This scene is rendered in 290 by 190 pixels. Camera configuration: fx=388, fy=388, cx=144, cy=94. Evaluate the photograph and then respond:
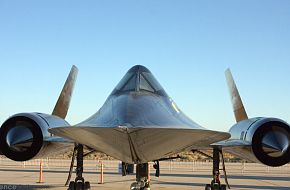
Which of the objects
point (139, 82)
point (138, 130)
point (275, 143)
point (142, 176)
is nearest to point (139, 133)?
point (138, 130)

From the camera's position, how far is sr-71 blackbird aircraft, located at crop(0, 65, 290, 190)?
189 inches

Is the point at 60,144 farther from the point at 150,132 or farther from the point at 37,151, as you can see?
the point at 150,132

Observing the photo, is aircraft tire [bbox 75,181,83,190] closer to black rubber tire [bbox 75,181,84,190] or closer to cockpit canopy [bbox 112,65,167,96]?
black rubber tire [bbox 75,181,84,190]

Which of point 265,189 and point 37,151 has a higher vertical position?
point 37,151

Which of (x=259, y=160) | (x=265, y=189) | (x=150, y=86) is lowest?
(x=265, y=189)

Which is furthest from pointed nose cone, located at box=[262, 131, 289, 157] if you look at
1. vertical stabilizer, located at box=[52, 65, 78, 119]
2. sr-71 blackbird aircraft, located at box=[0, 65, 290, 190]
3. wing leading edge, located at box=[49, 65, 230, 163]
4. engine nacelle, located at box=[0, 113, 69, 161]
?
vertical stabilizer, located at box=[52, 65, 78, 119]

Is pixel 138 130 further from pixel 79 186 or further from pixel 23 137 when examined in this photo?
pixel 79 186

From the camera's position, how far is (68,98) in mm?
10586

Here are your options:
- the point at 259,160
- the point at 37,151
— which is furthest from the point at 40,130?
the point at 259,160

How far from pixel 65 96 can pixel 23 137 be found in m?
2.82

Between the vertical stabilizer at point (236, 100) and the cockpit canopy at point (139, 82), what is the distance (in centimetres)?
280

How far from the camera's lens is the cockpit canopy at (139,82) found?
286 inches

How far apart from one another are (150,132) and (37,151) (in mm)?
3998

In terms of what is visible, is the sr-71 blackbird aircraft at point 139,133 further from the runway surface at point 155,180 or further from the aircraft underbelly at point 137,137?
the runway surface at point 155,180
